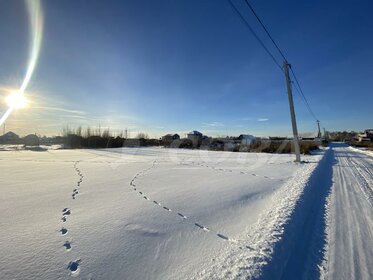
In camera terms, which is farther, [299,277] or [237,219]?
[237,219]

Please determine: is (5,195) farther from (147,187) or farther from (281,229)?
(281,229)

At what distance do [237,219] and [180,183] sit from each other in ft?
8.74

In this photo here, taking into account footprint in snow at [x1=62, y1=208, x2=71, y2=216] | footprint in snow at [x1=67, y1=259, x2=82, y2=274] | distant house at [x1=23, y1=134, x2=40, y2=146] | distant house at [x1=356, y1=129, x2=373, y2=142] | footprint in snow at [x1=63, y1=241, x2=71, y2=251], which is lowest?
footprint in snow at [x1=67, y1=259, x2=82, y2=274]

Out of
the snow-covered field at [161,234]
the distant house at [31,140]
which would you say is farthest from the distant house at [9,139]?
the snow-covered field at [161,234]

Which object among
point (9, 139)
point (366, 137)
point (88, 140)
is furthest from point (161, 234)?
point (366, 137)

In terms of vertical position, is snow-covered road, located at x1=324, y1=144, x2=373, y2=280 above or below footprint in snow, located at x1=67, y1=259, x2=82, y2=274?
below

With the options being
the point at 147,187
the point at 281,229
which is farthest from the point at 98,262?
the point at 147,187

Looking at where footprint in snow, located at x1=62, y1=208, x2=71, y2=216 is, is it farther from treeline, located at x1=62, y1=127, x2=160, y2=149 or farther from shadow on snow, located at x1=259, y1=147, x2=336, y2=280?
treeline, located at x1=62, y1=127, x2=160, y2=149

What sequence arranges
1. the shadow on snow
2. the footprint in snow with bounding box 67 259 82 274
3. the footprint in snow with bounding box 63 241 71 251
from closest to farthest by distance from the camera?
the footprint in snow with bounding box 67 259 82 274 → the shadow on snow → the footprint in snow with bounding box 63 241 71 251

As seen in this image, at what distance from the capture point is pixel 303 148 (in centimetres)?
2102

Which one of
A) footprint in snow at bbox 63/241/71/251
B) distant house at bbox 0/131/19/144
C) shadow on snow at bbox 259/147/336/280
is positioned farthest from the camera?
distant house at bbox 0/131/19/144

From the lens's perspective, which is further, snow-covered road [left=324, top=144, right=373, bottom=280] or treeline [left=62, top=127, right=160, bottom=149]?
treeline [left=62, top=127, right=160, bottom=149]

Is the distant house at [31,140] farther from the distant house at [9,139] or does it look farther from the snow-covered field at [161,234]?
the snow-covered field at [161,234]

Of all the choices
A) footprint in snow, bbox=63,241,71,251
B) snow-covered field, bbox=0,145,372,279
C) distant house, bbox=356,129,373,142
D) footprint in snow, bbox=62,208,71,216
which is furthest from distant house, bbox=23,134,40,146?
distant house, bbox=356,129,373,142
